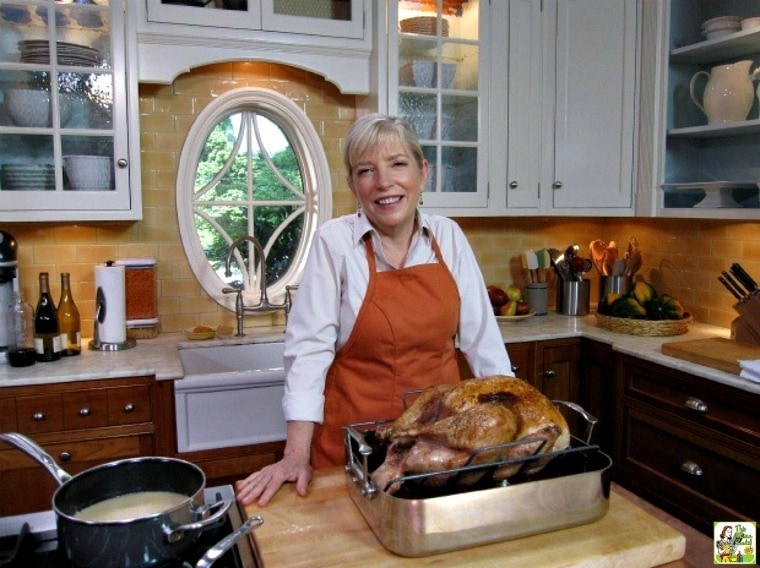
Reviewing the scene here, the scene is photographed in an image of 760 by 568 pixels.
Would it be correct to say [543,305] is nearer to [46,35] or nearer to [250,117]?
[250,117]

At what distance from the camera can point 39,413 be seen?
2.24m

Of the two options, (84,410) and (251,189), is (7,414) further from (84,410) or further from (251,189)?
(251,189)

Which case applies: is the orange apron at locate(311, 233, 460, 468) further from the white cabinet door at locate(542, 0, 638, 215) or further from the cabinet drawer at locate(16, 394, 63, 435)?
the white cabinet door at locate(542, 0, 638, 215)

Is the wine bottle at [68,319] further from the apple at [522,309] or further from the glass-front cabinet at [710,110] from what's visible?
the glass-front cabinet at [710,110]

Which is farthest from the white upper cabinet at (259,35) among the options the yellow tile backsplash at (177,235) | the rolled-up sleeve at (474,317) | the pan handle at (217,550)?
the pan handle at (217,550)

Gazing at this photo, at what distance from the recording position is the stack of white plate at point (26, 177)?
243cm

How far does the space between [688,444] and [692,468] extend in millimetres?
85

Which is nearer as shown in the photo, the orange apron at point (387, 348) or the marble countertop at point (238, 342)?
the orange apron at point (387, 348)

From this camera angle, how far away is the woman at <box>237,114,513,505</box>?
5.02ft

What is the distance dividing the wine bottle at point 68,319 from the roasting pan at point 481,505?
1926 millimetres

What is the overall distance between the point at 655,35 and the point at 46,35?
2483mm

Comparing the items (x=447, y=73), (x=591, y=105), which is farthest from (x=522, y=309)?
(x=447, y=73)

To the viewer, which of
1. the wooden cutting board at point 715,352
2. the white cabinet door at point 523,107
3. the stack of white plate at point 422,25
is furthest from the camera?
the white cabinet door at point 523,107

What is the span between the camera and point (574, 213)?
10.5 feet
